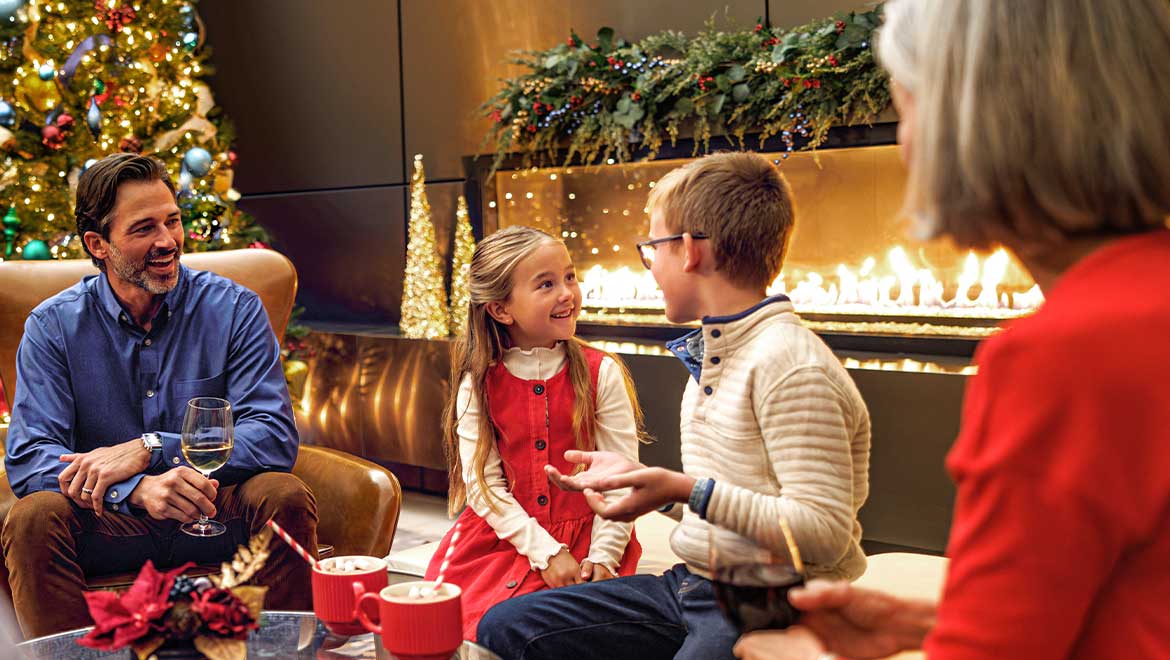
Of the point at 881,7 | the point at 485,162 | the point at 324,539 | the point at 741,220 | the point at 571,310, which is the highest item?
the point at 881,7

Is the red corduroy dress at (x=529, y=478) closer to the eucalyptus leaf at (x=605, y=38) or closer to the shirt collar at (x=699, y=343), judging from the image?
the shirt collar at (x=699, y=343)

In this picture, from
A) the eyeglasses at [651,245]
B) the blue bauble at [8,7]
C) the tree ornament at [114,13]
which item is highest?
the tree ornament at [114,13]

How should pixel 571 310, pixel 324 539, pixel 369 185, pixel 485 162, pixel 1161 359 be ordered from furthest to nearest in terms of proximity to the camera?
1. pixel 369 185
2. pixel 485 162
3. pixel 324 539
4. pixel 571 310
5. pixel 1161 359

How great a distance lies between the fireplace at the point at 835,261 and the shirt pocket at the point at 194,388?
1.76 metres

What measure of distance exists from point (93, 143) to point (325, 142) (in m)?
1.18

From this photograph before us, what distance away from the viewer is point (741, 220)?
1.68 m

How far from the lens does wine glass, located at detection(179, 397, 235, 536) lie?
1972mm

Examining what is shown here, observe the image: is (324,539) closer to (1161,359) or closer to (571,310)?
(571,310)

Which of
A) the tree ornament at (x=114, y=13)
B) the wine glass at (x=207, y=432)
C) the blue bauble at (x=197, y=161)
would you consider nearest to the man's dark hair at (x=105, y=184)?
the wine glass at (x=207, y=432)

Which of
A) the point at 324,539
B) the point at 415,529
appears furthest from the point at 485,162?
the point at 324,539

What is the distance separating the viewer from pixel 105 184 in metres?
2.57

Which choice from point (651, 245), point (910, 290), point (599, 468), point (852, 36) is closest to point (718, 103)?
point (852, 36)

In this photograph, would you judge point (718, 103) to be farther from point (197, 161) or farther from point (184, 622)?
point (184, 622)

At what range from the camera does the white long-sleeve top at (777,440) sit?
1465 mm
